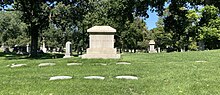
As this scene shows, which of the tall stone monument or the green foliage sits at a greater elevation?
the green foliage

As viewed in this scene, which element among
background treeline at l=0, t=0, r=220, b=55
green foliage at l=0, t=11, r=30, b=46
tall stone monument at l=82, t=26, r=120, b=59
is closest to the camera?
tall stone monument at l=82, t=26, r=120, b=59

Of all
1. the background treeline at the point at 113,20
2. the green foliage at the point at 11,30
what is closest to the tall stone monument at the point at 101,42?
→ the background treeline at the point at 113,20

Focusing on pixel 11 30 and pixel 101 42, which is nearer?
pixel 101 42

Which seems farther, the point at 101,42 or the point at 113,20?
the point at 113,20

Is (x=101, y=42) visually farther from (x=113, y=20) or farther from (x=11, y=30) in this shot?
(x=11, y=30)

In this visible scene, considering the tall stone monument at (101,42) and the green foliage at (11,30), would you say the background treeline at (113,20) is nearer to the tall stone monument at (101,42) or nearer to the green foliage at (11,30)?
the green foliage at (11,30)

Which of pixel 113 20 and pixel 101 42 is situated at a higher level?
pixel 113 20

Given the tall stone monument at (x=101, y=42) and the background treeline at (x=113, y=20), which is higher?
the background treeline at (x=113, y=20)

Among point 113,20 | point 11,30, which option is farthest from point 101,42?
point 11,30

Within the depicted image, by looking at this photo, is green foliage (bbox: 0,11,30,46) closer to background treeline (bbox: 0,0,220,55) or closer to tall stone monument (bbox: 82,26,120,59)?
background treeline (bbox: 0,0,220,55)

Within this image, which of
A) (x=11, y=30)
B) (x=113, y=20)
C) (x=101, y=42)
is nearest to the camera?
(x=101, y=42)

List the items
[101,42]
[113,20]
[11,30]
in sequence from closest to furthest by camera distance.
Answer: [101,42] → [113,20] → [11,30]

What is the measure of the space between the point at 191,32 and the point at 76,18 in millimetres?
23712

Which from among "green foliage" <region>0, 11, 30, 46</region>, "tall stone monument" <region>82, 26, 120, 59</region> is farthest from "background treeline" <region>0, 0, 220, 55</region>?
"tall stone monument" <region>82, 26, 120, 59</region>
